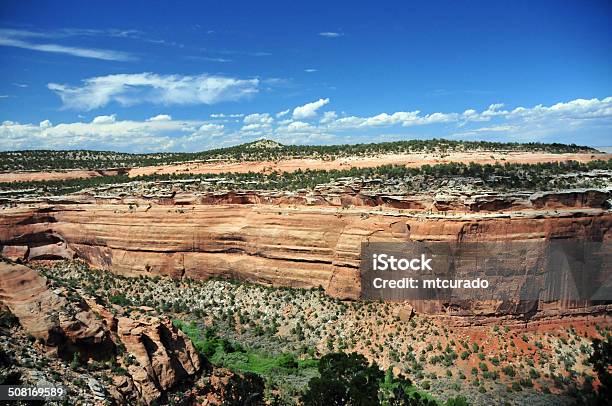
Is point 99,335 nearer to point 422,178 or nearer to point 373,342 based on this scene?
point 373,342

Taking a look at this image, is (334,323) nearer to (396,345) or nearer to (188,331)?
(396,345)

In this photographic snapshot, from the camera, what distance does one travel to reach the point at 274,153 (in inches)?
1716

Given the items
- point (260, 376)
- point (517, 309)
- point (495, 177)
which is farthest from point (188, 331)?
point (495, 177)

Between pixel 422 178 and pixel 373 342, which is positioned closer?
pixel 373 342

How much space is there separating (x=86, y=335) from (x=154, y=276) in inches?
697

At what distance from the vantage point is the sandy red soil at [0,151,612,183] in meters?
32.2

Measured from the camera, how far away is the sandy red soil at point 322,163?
106 feet

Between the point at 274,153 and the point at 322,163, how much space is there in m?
7.91

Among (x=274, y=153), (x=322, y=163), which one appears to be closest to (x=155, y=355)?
(x=322, y=163)

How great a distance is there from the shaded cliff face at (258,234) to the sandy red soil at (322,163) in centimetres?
696

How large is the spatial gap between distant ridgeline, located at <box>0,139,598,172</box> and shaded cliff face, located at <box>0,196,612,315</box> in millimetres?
11546

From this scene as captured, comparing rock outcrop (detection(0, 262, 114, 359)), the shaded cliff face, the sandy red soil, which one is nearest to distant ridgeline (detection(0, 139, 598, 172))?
the sandy red soil

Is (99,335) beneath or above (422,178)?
beneath

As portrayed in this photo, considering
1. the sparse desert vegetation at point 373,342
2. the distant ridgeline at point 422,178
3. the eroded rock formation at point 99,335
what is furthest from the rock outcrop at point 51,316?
the distant ridgeline at point 422,178
